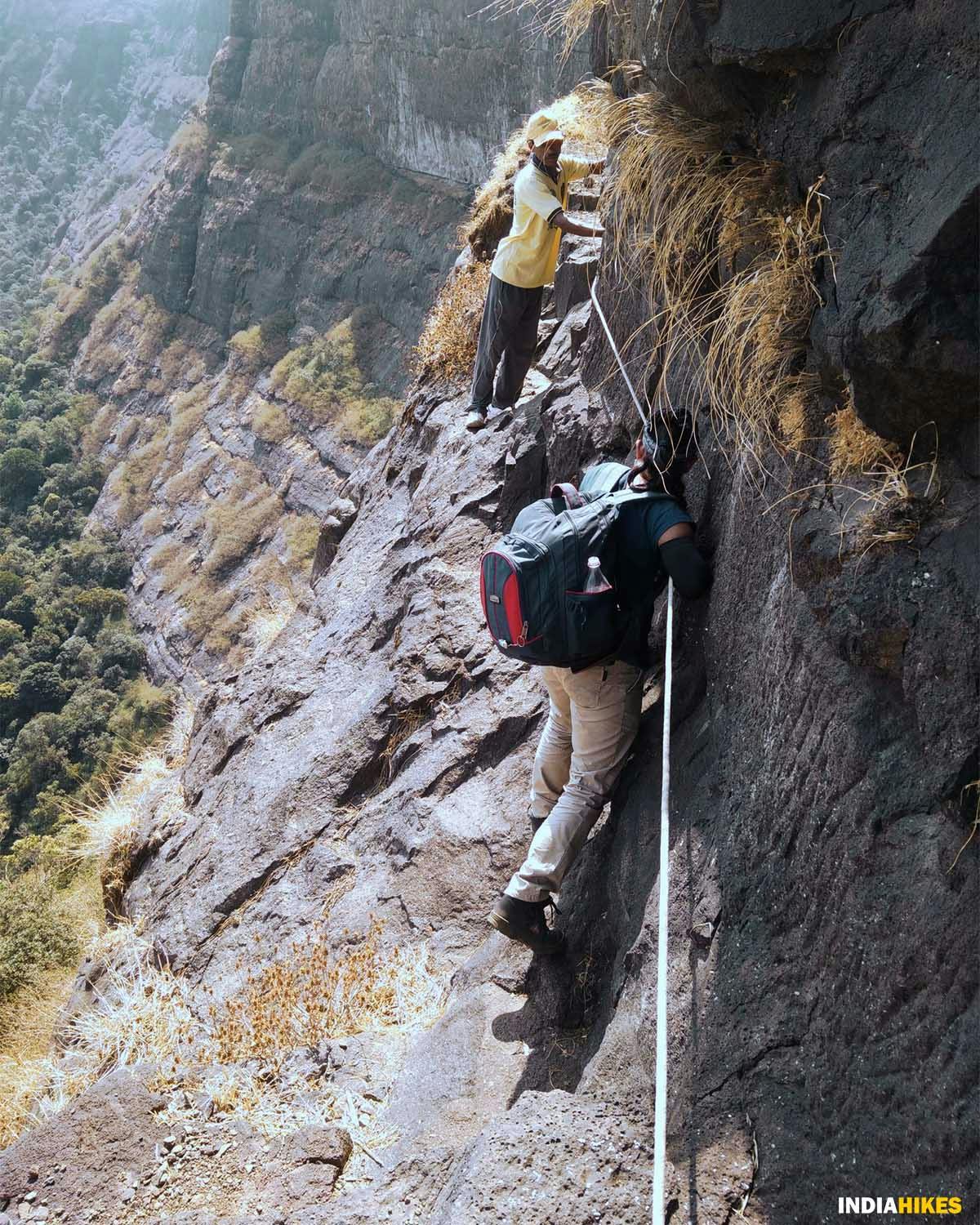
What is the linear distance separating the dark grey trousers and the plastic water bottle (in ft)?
12.4

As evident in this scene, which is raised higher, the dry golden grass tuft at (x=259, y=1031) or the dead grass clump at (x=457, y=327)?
the dead grass clump at (x=457, y=327)

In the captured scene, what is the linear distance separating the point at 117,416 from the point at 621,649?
4697cm

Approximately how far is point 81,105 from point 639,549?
9728cm

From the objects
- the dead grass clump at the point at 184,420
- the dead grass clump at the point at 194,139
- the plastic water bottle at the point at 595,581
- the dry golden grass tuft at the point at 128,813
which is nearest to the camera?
the plastic water bottle at the point at 595,581

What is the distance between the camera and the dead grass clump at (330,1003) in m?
4.88

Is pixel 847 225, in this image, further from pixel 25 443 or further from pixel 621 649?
pixel 25 443

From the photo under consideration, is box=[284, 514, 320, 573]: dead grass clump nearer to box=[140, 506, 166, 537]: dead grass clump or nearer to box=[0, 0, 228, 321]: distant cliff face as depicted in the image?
box=[140, 506, 166, 537]: dead grass clump

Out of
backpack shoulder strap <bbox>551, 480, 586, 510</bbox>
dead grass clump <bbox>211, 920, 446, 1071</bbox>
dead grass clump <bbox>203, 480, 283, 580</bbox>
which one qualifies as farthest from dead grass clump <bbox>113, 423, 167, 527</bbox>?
backpack shoulder strap <bbox>551, 480, 586, 510</bbox>

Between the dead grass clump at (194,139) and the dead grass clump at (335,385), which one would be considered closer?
the dead grass clump at (335,385)

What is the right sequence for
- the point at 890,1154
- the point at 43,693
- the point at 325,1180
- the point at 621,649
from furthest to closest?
1. the point at 43,693
2. the point at 621,649
3. the point at 325,1180
4. the point at 890,1154

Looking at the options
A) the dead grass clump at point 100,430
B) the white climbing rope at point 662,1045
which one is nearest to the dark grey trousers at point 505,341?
the white climbing rope at point 662,1045

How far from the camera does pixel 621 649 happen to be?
4.03 meters

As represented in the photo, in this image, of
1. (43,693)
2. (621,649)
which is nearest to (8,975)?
(621,649)

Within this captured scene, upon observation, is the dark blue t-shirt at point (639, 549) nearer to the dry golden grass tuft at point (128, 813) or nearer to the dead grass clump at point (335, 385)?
the dry golden grass tuft at point (128, 813)
